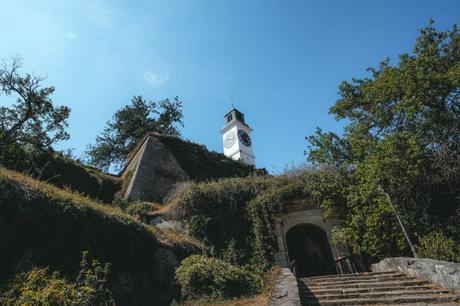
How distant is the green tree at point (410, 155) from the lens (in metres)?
9.48

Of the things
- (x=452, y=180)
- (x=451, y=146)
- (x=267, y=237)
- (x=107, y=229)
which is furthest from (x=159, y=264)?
(x=451, y=146)

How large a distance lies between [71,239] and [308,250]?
1147 centimetres

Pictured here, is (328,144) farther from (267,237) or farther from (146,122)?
(146,122)

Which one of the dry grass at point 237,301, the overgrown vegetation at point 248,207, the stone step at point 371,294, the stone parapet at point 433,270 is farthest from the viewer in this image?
the overgrown vegetation at point 248,207

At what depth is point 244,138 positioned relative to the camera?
52.3 meters

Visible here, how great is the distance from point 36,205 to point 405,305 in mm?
7724

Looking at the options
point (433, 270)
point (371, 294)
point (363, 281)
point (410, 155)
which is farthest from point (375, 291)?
point (410, 155)

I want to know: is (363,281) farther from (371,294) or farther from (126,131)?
(126,131)

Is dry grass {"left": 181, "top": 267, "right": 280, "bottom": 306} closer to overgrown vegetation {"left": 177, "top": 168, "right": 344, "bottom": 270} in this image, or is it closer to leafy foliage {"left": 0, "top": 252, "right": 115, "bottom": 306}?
leafy foliage {"left": 0, "top": 252, "right": 115, "bottom": 306}

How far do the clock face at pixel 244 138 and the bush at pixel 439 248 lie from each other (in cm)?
4298

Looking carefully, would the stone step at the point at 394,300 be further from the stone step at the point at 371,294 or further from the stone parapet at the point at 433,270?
the stone parapet at the point at 433,270

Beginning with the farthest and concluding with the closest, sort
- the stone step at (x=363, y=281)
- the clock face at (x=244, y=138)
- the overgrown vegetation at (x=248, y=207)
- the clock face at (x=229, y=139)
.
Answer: the clock face at (x=229, y=139) < the clock face at (x=244, y=138) < the overgrown vegetation at (x=248, y=207) < the stone step at (x=363, y=281)

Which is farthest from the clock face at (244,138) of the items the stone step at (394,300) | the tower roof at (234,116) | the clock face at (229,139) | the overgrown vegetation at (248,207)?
the stone step at (394,300)

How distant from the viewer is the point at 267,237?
1124 cm
